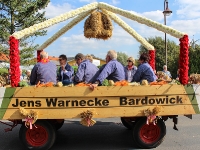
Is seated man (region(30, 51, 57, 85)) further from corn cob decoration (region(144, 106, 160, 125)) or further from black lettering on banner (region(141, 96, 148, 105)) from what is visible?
corn cob decoration (region(144, 106, 160, 125))

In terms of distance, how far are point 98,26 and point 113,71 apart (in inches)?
58.3

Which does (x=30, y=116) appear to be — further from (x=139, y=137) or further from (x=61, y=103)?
(x=139, y=137)

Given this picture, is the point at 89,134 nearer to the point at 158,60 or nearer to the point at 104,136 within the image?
the point at 104,136

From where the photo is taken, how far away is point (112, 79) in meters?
5.59

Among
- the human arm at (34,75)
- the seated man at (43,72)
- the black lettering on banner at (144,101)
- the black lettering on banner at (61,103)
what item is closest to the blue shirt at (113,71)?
the black lettering on banner at (144,101)

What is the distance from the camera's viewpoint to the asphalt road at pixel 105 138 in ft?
18.1

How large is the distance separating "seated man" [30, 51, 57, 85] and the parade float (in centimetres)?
52

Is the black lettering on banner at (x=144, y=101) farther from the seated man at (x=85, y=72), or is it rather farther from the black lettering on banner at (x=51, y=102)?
the black lettering on banner at (x=51, y=102)

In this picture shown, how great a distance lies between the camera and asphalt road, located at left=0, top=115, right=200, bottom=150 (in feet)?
18.1

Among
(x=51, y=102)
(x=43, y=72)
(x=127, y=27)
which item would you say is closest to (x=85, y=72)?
(x=43, y=72)

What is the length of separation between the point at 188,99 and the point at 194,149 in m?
0.99

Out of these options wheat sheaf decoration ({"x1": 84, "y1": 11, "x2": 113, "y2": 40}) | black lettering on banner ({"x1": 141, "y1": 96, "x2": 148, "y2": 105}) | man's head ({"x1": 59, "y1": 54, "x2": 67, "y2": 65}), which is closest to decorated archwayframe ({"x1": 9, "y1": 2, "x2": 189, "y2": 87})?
wheat sheaf decoration ({"x1": 84, "y1": 11, "x2": 113, "y2": 40})

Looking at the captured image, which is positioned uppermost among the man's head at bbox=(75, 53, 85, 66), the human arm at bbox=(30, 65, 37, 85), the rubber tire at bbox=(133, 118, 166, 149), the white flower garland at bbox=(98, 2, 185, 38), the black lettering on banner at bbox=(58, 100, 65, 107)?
the white flower garland at bbox=(98, 2, 185, 38)

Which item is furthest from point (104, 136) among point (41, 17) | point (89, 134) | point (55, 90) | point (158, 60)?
point (158, 60)
